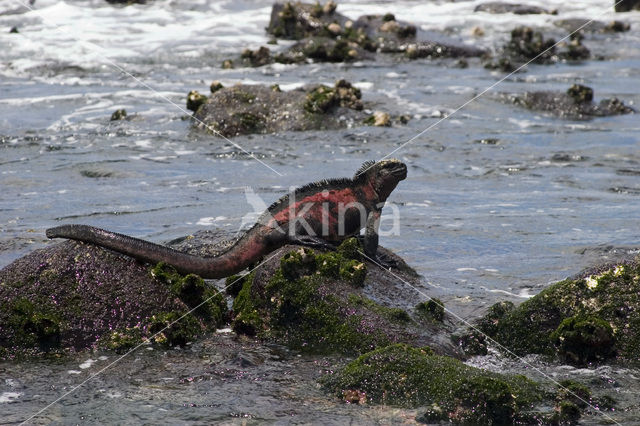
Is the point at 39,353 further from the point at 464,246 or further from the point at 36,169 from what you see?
the point at 36,169

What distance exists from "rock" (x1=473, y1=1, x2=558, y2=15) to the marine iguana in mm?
20518

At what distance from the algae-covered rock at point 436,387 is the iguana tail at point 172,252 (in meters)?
1.69

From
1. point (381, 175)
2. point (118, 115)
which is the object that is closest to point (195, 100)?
point (118, 115)

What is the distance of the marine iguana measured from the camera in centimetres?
676

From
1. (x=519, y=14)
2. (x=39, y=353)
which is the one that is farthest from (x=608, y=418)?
(x=519, y=14)

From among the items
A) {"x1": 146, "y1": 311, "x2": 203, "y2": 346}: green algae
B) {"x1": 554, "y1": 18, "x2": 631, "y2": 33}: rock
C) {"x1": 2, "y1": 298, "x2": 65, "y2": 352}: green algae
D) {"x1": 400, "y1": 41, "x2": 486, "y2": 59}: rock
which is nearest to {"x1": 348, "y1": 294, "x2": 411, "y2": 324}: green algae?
{"x1": 146, "y1": 311, "x2": 203, "y2": 346}: green algae

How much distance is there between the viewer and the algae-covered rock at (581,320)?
6156mm

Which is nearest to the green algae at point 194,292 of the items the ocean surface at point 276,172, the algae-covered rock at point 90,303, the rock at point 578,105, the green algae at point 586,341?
the algae-covered rock at point 90,303

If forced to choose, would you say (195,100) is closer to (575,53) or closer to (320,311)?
(320,311)

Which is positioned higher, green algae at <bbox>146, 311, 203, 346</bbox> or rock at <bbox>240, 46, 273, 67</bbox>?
rock at <bbox>240, 46, 273, 67</bbox>

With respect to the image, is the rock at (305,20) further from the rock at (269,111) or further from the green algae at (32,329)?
the green algae at (32,329)

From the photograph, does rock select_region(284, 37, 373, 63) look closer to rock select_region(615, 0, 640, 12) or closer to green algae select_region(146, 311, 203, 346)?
rock select_region(615, 0, 640, 12)

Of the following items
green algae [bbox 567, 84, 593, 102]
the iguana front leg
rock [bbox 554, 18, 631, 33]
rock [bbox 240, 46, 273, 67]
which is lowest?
the iguana front leg

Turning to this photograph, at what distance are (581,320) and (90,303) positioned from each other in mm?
3489
